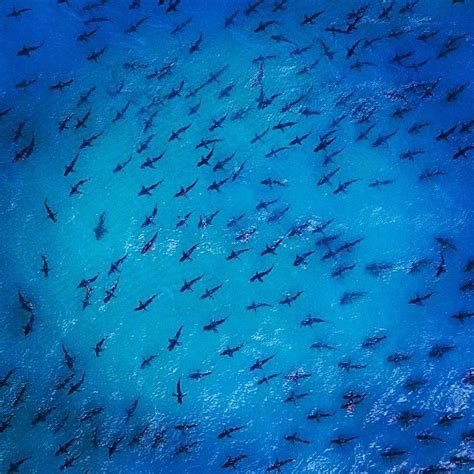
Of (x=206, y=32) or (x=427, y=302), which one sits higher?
(x=206, y=32)

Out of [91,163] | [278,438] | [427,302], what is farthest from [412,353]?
[91,163]

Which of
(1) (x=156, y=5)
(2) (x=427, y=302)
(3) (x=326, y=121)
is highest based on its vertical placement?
(1) (x=156, y=5)

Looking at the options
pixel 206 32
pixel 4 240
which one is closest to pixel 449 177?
pixel 206 32

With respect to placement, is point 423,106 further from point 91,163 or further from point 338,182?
point 91,163

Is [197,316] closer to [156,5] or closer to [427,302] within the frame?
[427,302]

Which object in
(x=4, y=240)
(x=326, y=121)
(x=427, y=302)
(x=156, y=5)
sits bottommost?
(x=427, y=302)

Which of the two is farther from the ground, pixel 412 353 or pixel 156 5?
pixel 156 5
